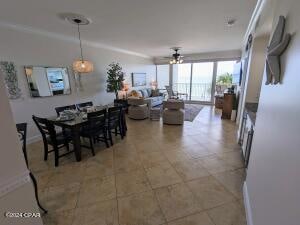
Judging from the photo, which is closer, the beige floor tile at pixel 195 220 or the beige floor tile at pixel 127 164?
the beige floor tile at pixel 195 220

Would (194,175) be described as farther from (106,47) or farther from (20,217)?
(106,47)

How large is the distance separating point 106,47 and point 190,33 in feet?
9.95

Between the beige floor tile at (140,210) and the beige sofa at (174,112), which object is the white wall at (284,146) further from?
the beige sofa at (174,112)

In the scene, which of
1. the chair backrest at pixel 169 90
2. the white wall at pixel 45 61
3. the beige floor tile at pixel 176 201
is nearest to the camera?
the beige floor tile at pixel 176 201

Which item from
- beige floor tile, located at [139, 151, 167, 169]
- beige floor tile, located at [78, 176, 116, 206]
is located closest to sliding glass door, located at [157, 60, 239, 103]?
beige floor tile, located at [139, 151, 167, 169]

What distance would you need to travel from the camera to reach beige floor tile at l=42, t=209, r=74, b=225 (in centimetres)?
167

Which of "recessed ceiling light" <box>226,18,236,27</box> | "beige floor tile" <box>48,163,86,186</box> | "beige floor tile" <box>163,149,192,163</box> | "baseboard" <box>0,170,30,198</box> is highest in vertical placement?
"recessed ceiling light" <box>226,18,236,27</box>

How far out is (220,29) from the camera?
378cm

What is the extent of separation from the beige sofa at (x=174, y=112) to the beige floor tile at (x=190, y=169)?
212 cm

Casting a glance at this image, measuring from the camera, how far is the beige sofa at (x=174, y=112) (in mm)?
4719

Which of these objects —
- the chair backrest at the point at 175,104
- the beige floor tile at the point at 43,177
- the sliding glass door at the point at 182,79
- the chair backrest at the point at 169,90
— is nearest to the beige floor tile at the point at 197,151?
the chair backrest at the point at 175,104

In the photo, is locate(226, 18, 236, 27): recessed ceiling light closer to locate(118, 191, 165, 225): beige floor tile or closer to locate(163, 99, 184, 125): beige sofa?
locate(163, 99, 184, 125): beige sofa

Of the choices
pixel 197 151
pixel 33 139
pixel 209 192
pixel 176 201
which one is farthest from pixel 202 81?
pixel 33 139

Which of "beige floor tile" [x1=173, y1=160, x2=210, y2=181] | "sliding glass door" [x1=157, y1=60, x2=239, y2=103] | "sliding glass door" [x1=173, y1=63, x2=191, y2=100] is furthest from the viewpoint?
"sliding glass door" [x1=173, y1=63, x2=191, y2=100]
